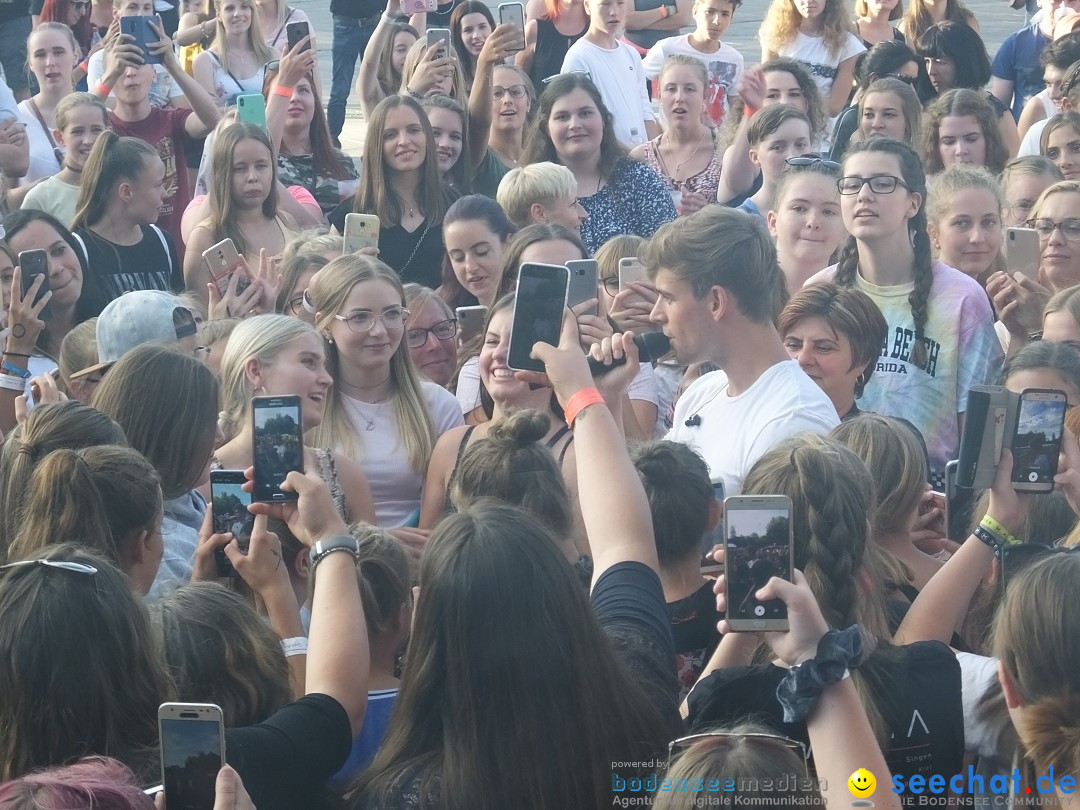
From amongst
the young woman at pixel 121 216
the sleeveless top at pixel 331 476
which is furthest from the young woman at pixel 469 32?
the sleeveless top at pixel 331 476

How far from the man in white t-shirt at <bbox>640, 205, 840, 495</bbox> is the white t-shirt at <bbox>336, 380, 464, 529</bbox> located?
42.5 inches

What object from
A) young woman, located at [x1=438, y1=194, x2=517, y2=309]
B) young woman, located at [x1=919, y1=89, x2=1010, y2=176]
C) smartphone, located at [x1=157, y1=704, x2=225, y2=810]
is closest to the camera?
smartphone, located at [x1=157, y1=704, x2=225, y2=810]

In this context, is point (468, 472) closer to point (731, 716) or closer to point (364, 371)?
point (731, 716)

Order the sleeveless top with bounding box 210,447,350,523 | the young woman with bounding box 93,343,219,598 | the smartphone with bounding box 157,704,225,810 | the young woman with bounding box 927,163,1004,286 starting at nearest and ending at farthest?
the smartphone with bounding box 157,704,225,810
the young woman with bounding box 93,343,219,598
the sleeveless top with bounding box 210,447,350,523
the young woman with bounding box 927,163,1004,286

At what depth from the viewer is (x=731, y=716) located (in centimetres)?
239

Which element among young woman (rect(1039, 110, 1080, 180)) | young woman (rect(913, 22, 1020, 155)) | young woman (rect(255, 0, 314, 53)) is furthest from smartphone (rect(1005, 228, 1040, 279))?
young woman (rect(255, 0, 314, 53))

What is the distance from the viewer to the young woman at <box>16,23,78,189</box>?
768 cm

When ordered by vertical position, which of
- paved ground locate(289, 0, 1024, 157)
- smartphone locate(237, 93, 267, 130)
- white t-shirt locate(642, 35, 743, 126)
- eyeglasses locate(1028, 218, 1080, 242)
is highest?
paved ground locate(289, 0, 1024, 157)

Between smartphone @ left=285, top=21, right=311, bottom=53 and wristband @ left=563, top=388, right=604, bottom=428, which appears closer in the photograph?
wristband @ left=563, top=388, right=604, bottom=428

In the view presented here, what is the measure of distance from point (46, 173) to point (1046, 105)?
560 cm

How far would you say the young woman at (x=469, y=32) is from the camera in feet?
26.9

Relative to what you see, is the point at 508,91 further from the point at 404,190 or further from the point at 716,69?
the point at 716,69

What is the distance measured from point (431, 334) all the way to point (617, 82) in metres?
3.47

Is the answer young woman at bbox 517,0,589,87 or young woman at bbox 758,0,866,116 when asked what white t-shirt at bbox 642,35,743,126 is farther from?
young woman at bbox 517,0,589,87
